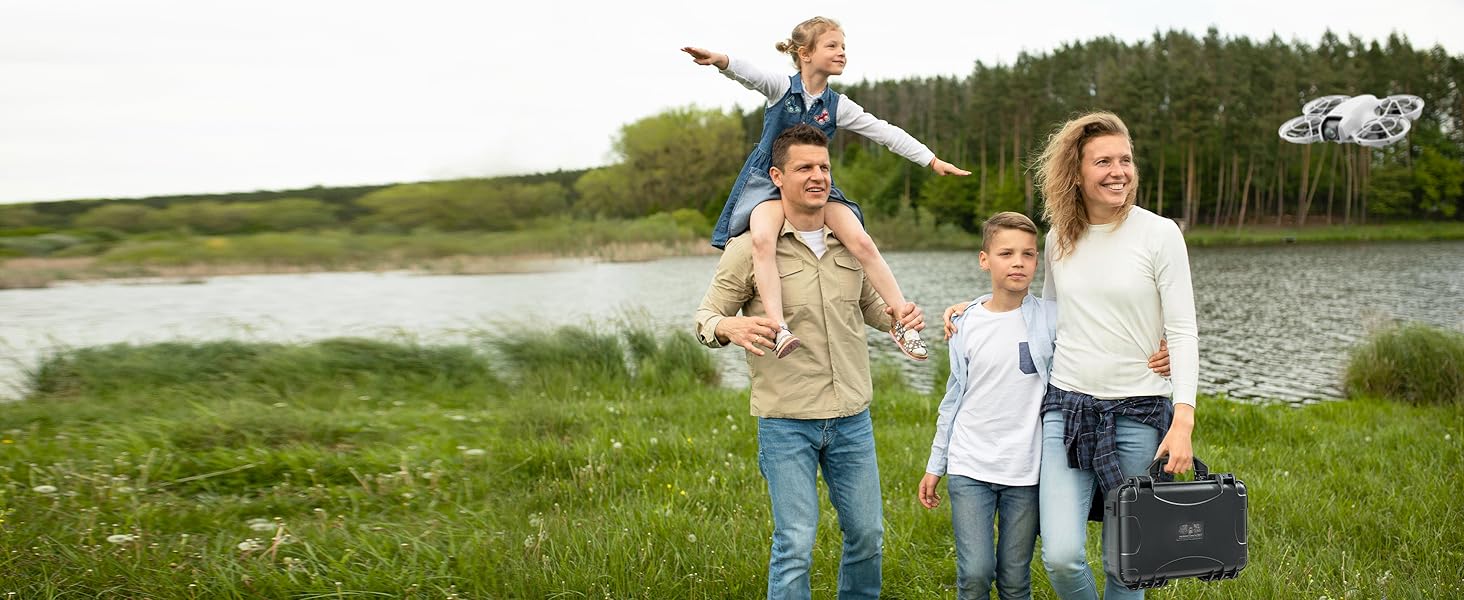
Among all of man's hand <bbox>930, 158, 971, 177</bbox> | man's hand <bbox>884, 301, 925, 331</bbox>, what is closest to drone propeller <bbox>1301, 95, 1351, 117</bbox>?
man's hand <bbox>930, 158, 971, 177</bbox>

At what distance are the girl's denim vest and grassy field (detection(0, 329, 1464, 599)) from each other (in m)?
1.59

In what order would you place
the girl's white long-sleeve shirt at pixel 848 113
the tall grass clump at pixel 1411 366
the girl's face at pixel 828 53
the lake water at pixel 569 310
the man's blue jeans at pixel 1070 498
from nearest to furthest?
the man's blue jeans at pixel 1070 498 < the girl's white long-sleeve shirt at pixel 848 113 < the girl's face at pixel 828 53 < the lake water at pixel 569 310 < the tall grass clump at pixel 1411 366

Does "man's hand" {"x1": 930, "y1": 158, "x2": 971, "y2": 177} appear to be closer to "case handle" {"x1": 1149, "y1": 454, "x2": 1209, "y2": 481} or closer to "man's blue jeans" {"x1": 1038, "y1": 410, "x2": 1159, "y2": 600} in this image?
"man's blue jeans" {"x1": 1038, "y1": 410, "x2": 1159, "y2": 600}

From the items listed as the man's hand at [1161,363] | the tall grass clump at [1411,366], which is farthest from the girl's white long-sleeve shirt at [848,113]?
→ the tall grass clump at [1411,366]

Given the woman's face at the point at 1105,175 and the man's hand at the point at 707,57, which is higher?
the man's hand at the point at 707,57

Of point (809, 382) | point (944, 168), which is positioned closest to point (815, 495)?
point (809, 382)

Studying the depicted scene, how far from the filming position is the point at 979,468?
10.8 feet

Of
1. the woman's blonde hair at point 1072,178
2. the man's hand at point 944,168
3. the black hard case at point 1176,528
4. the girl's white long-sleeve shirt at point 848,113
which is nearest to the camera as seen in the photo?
the black hard case at point 1176,528

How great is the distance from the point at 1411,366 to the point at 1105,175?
10786mm

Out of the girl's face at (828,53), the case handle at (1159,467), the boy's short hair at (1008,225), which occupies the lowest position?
the case handle at (1159,467)

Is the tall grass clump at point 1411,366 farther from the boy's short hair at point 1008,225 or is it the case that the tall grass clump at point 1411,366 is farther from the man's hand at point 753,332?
the man's hand at point 753,332

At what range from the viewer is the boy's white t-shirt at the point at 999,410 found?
3271mm

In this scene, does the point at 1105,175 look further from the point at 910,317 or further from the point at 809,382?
the point at 809,382

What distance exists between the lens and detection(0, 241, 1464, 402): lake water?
26.9ft
